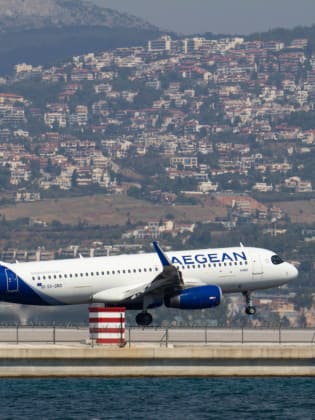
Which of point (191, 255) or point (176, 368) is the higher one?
point (191, 255)

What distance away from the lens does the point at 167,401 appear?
81.2m

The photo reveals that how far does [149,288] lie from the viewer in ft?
342

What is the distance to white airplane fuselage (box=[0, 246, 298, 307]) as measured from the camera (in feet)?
344

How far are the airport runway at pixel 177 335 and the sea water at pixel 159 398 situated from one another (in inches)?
352

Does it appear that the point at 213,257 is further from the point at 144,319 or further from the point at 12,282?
the point at 12,282

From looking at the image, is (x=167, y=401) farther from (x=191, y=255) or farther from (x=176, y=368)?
(x=191, y=255)

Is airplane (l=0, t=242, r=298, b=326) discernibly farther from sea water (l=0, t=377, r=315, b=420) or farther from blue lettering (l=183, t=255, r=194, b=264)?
sea water (l=0, t=377, r=315, b=420)

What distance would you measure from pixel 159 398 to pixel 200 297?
20475 millimetres

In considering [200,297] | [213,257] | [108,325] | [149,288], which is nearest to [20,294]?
[149,288]

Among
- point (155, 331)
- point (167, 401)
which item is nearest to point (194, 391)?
point (167, 401)

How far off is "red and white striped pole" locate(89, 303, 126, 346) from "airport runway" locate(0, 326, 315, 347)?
10619 millimetres

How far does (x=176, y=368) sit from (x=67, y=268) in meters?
25.0

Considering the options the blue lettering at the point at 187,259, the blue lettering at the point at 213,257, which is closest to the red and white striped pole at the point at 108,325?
the blue lettering at the point at 187,259

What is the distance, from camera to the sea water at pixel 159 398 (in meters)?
78.6
